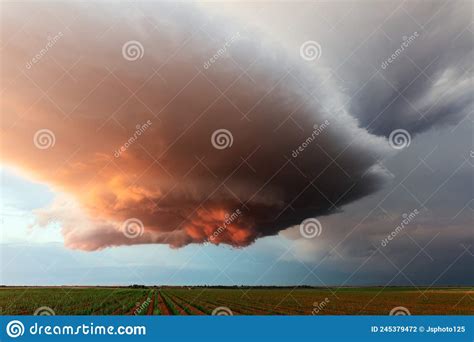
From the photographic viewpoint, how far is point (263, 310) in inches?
1353
